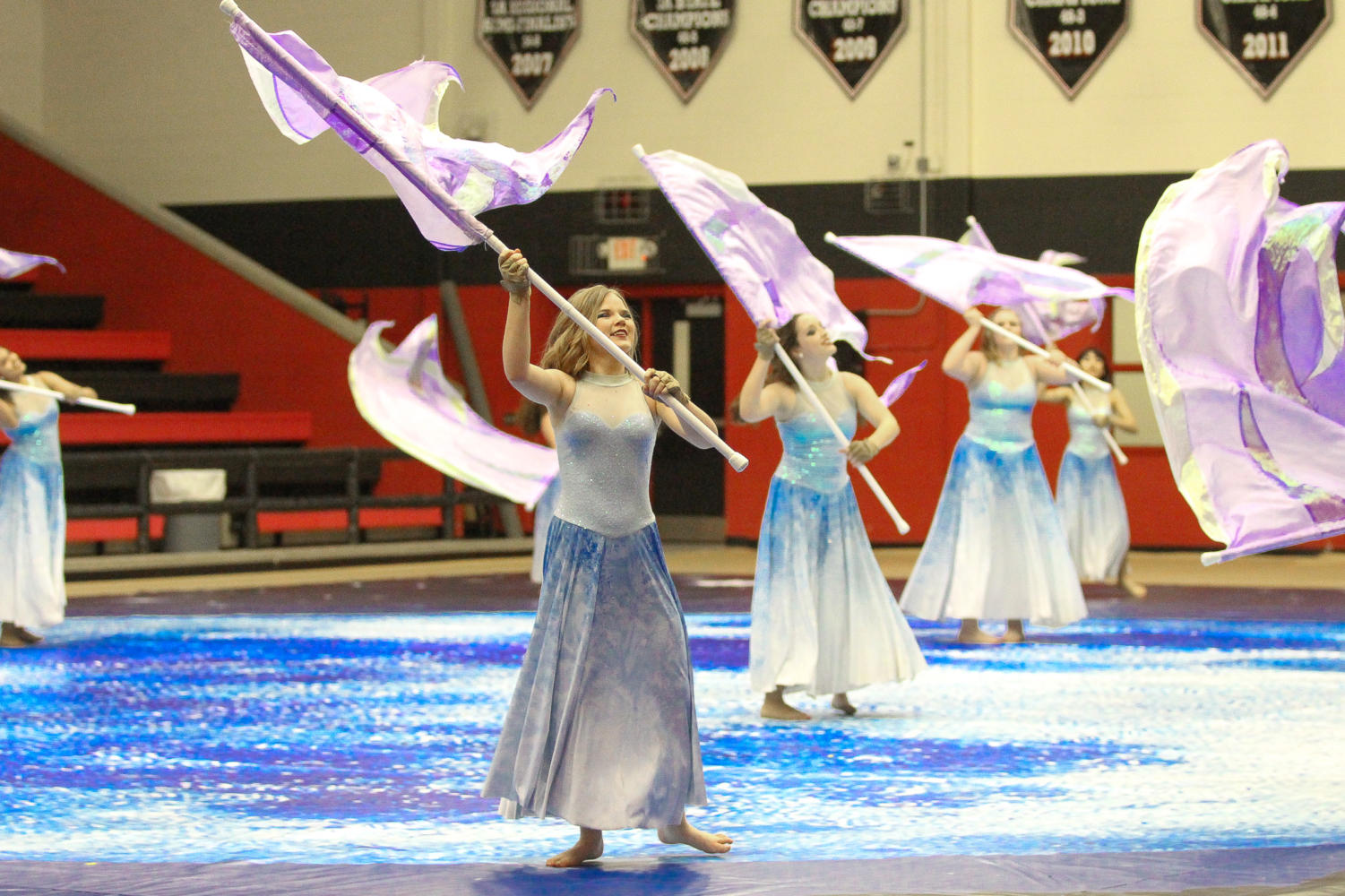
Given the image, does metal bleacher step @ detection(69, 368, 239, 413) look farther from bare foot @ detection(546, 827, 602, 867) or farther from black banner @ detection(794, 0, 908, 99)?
bare foot @ detection(546, 827, 602, 867)

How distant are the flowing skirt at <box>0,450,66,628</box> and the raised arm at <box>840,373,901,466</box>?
203 inches

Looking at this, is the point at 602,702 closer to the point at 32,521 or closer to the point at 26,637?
the point at 32,521

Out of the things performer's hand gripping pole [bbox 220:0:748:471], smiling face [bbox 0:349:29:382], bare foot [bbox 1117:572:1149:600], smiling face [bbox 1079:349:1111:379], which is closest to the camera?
performer's hand gripping pole [bbox 220:0:748:471]

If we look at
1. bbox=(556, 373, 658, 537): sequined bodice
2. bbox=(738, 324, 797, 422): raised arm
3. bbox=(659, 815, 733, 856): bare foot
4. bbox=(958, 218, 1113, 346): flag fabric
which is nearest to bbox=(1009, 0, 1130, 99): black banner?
bbox=(958, 218, 1113, 346): flag fabric

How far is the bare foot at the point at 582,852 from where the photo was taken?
4.91 meters

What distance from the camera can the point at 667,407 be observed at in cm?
520

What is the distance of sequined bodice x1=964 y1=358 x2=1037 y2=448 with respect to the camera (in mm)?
10266

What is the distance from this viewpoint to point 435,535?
18.6m

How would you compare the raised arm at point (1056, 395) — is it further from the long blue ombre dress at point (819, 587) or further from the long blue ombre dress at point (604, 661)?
the long blue ombre dress at point (604, 661)

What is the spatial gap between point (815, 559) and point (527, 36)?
13162mm

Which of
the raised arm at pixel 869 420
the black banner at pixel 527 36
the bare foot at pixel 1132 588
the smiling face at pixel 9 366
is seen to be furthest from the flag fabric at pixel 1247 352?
the black banner at pixel 527 36

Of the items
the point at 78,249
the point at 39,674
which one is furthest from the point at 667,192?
the point at 78,249

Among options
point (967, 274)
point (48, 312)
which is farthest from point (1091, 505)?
point (48, 312)

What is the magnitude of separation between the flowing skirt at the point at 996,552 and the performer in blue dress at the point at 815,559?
2.38 meters
